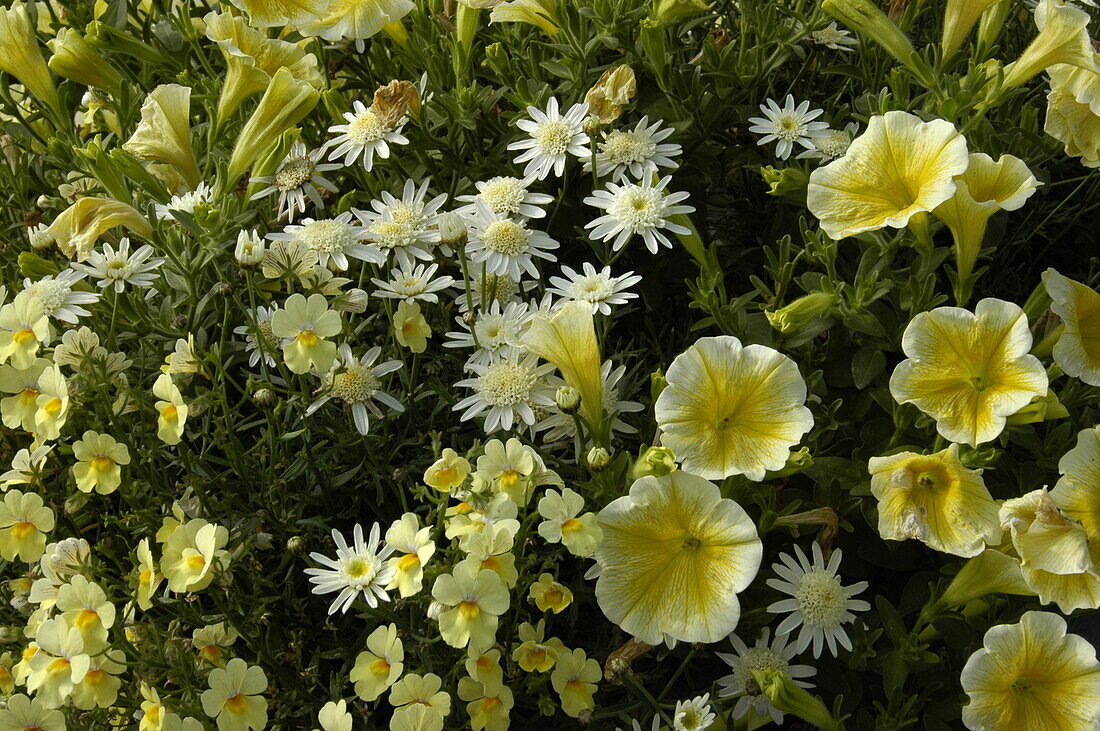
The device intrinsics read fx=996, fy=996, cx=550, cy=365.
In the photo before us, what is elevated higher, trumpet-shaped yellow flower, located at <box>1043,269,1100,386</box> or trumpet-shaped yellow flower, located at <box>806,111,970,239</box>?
trumpet-shaped yellow flower, located at <box>806,111,970,239</box>

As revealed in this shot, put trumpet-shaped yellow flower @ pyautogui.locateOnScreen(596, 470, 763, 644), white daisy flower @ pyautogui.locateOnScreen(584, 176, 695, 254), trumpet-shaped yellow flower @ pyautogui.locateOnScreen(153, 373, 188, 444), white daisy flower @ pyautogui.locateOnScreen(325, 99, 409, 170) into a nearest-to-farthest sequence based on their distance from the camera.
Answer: trumpet-shaped yellow flower @ pyautogui.locateOnScreen(596, 470, 763, 644) < trumpet-shaped yellow flower @ pyautogui.locateOnScreen(153, 373, 188, 444) < white daisy flower @ pyautogui.locateOnScreen(584, 176, 695, 254) < white daisy flower @ pyautogui.locateOnScreen(325, 99, 409, 170)

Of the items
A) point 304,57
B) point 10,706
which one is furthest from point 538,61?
point 10,706

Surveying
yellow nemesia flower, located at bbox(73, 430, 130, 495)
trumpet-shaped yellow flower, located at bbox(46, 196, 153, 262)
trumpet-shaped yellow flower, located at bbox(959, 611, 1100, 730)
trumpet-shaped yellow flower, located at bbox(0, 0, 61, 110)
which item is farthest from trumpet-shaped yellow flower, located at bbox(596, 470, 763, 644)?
trumpet-shaped yellow flower, located at bbox(0, 0, 61, 110)

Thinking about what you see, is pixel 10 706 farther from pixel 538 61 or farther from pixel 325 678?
pixel 538 61

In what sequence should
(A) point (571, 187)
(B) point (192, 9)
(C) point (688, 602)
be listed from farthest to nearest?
1. (B) point (192, 9)
2. (A) point (571, 187)
3. (C) point (688, 602)

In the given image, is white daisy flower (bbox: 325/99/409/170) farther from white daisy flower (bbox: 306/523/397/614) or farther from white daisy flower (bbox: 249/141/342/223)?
white daisy flower (bbox: 306/523/397/614)

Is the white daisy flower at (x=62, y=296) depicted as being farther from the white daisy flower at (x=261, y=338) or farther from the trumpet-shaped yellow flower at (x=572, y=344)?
the trumpet-shaped yellow flower at (x=572, y=344)
